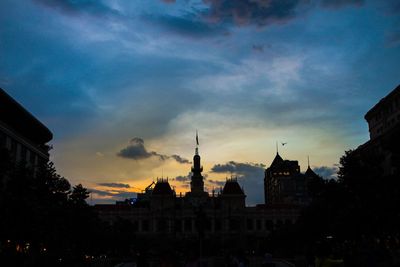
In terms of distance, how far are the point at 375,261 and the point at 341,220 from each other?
141ft

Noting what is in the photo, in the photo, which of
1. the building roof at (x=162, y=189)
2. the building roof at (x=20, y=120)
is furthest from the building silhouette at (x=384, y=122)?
the building roof at (x=162, y=189)

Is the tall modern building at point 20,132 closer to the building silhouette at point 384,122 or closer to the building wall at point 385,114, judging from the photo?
the building silhouette at point 384,122

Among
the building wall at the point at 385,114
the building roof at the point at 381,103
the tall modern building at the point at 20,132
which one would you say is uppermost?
the building roof at the point at 381,103

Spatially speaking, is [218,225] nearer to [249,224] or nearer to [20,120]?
[249,224]

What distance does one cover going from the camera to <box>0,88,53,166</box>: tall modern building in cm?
6241

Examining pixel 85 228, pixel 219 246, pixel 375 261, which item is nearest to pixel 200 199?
pixel 219 246

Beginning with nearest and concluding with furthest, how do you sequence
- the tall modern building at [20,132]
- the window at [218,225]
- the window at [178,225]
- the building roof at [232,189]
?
the tall modern building at [20,132] < the window at [178,225] < the window at [218,225] < the building roof at [232,189]

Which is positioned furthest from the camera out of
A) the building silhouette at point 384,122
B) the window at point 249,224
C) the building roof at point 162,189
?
the building roof at point 162,189

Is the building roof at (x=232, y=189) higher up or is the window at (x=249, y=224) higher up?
the building roof at (x=232, y=189)

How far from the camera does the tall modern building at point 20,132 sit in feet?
205

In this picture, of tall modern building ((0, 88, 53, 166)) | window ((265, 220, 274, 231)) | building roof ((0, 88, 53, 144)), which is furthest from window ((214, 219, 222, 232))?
building roof ((0, 88, 53, 144))

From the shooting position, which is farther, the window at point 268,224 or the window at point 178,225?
the window at point 178,225

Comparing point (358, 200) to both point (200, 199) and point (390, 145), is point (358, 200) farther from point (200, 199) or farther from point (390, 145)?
point (200, 199)

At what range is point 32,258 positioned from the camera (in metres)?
36.4
